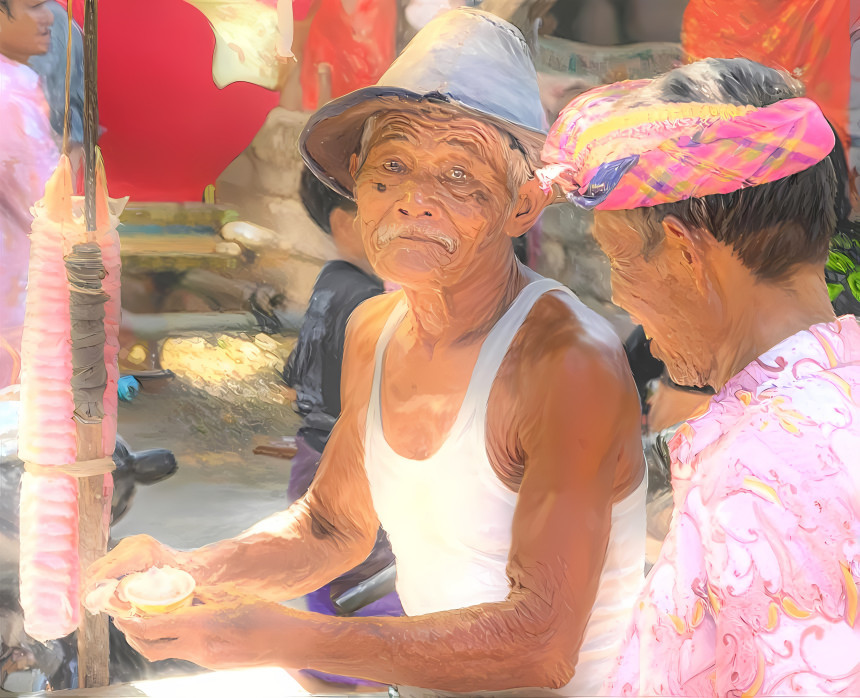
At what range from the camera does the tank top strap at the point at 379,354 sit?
5.58 feet

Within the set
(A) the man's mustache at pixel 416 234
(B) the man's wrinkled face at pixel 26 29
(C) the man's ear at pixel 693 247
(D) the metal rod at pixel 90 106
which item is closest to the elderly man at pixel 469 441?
(A) the man's mustache at pixel 416 234

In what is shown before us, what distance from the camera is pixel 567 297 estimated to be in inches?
65.0

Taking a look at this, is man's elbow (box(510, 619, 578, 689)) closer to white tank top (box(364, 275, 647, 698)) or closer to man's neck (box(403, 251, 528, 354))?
white tank top (box(364, 275, 647, 698))

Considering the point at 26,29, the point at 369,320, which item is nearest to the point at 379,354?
the point at 369,320

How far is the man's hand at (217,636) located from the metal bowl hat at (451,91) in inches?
34.6

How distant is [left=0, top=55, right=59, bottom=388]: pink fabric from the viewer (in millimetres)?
1620

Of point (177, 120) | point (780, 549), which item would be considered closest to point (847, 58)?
point (780, 549)

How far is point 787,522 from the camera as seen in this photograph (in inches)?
46.8

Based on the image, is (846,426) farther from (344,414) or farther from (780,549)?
(344,414)

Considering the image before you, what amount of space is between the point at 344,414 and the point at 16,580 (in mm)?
760

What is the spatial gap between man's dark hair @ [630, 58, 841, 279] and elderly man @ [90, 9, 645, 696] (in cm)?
35

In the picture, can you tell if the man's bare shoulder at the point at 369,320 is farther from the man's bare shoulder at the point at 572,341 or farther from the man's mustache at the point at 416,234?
the man's bare shoulder at the point at 572,341

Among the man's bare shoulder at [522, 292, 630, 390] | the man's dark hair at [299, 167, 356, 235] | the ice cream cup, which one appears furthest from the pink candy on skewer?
the man's bare shoulder at [522, 292, 630, 390]

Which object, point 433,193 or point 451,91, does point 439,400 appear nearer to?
point 433,193
